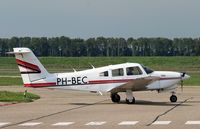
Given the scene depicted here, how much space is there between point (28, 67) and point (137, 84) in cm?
557

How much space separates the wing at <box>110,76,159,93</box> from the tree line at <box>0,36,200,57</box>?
150m

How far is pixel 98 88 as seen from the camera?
27453 mm

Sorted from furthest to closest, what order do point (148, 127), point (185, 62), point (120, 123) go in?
point (185, 62) < point (120, 123) < point (148, 127)

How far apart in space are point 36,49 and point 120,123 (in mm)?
161912

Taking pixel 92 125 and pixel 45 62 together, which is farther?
pixel 45 62

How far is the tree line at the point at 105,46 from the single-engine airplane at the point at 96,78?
149890 millimetres

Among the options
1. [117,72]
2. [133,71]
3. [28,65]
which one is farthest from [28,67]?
[133,71]

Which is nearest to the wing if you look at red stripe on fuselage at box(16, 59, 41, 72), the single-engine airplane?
the single-engine airplane

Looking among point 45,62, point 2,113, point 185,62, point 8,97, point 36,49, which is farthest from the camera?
point 36,49

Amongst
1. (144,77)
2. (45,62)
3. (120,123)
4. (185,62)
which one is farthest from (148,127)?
(45,62)

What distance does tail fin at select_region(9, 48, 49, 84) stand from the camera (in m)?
27.4

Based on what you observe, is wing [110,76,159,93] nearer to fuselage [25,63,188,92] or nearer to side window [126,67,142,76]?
fuselage [25,63,188,92]

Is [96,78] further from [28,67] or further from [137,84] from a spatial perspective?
[28,67]

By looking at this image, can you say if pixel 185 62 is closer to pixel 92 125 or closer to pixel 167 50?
pixel 167 50
